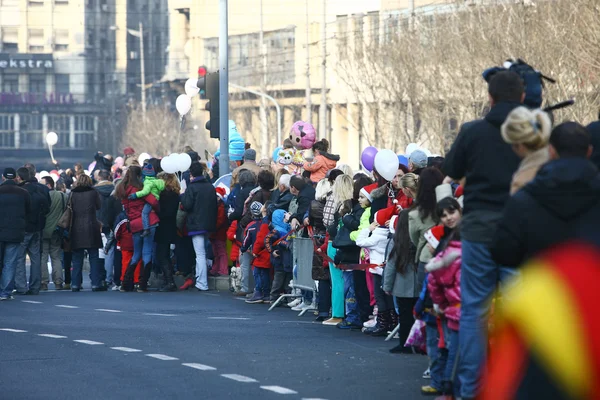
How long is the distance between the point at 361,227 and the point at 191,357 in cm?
278

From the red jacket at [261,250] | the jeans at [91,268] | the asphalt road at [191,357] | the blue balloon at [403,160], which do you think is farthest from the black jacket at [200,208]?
the blue balloon at [403,160]

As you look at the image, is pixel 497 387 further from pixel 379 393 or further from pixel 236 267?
pixel 236 267

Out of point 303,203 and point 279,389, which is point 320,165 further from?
point 279,389

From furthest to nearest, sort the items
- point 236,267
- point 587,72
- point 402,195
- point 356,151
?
1. point 356,151
2. point 587,72
3. point 236,267
4. point 402,195

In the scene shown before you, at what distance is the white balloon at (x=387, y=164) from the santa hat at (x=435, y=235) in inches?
117

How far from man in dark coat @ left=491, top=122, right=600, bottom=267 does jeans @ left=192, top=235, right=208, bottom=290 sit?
14082 millimetres

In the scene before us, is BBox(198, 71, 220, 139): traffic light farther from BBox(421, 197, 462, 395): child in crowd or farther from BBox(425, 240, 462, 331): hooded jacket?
BBox(425, 240, 462, 331): hooded jacket

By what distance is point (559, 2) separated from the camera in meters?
34.5

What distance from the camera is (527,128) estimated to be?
25.1ft

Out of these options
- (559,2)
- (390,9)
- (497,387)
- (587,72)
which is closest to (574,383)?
(497,387)

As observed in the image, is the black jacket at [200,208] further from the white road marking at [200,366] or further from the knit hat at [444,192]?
the knit hat at [444,192]

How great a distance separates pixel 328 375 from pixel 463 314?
2.43 m

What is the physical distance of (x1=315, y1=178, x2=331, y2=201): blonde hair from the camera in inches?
606

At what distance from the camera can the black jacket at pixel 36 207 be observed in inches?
779
